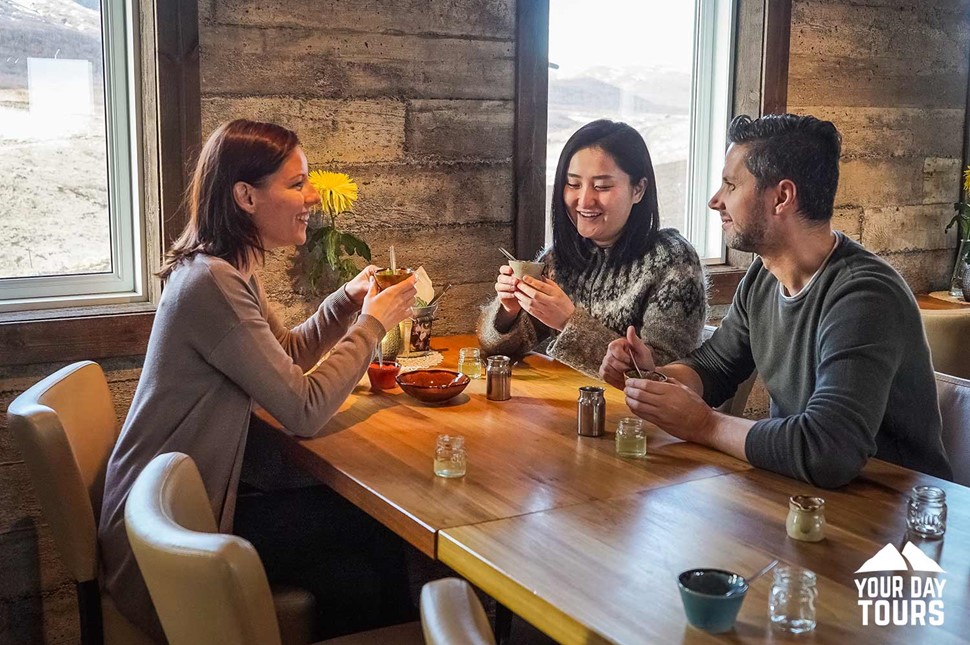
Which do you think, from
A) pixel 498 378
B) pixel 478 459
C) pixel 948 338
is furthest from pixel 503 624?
pixel 948 338

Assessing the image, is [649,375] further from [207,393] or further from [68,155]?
[68,155]

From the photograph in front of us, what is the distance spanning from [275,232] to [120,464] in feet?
1.82

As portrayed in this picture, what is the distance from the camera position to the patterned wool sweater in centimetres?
253

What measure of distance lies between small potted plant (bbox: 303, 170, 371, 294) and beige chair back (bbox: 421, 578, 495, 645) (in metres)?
1.75

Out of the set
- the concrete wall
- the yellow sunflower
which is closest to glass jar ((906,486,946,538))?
the yellow sunflower

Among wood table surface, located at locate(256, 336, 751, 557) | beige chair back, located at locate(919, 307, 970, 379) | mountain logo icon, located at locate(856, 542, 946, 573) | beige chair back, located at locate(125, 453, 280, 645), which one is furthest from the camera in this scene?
beige chair back, located at locate(919, 307, 970, 379)

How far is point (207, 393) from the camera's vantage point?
1.99 metres

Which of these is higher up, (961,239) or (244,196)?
(244,196)

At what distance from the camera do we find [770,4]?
11.7ft

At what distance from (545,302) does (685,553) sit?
1130 mm

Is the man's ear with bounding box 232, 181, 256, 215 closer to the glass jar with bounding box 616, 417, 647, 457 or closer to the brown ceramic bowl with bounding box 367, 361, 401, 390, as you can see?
the brown ceramic bowl with bounding box 367, 361, 401, 390

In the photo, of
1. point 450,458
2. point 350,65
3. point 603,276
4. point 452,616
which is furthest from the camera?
point 350,65

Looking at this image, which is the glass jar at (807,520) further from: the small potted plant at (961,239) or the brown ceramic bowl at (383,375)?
the small potted plant at (961,239)

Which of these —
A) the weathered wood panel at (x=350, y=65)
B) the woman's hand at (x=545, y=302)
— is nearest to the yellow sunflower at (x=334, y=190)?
the weathered wood panel at (x=350, y=65)
